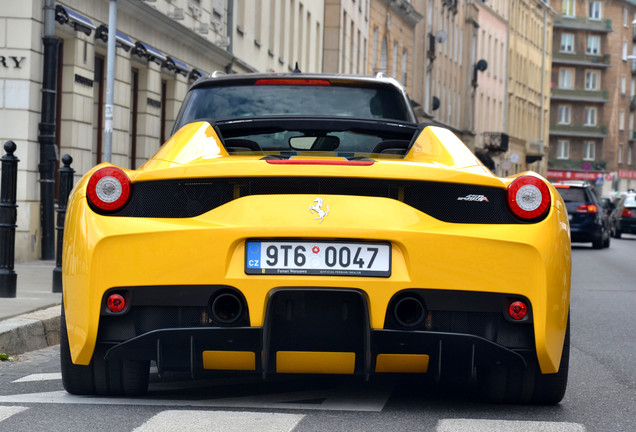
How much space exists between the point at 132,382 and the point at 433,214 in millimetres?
1546

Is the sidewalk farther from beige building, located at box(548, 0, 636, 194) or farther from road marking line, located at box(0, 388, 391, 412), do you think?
beige building, located at box(548, 0, 636, 194)

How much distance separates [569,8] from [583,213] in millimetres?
104326

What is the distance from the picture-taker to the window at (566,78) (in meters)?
134

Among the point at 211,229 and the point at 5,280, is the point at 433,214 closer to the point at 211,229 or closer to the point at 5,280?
the point at 211,229

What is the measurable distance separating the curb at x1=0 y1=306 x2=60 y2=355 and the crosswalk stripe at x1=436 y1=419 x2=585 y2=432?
360 centimetres

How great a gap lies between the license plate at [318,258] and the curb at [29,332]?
10.7 feet

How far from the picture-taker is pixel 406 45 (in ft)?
226

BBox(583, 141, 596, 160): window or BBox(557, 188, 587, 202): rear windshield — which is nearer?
BBox(557, 188, 587, 202): rear windshield

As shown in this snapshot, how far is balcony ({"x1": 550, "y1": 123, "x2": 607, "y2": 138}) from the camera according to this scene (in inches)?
5182

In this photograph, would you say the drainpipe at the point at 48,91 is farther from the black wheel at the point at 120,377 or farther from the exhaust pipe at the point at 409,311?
the exhaust pipe at the point at 409,311

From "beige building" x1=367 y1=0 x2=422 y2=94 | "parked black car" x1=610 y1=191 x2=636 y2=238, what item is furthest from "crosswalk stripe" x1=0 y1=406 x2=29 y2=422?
"beige building" x1=367 y1=0 x2=422 y2=94

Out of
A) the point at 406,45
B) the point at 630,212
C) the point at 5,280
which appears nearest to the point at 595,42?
the point at 406,45

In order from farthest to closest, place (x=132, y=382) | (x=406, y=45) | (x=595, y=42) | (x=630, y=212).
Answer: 1. (x=595, y=42)
2. (x=406, y=45)
3. (x=630, y=212)
4. (x=132, y=382)

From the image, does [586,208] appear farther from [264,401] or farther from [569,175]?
[569,175]
